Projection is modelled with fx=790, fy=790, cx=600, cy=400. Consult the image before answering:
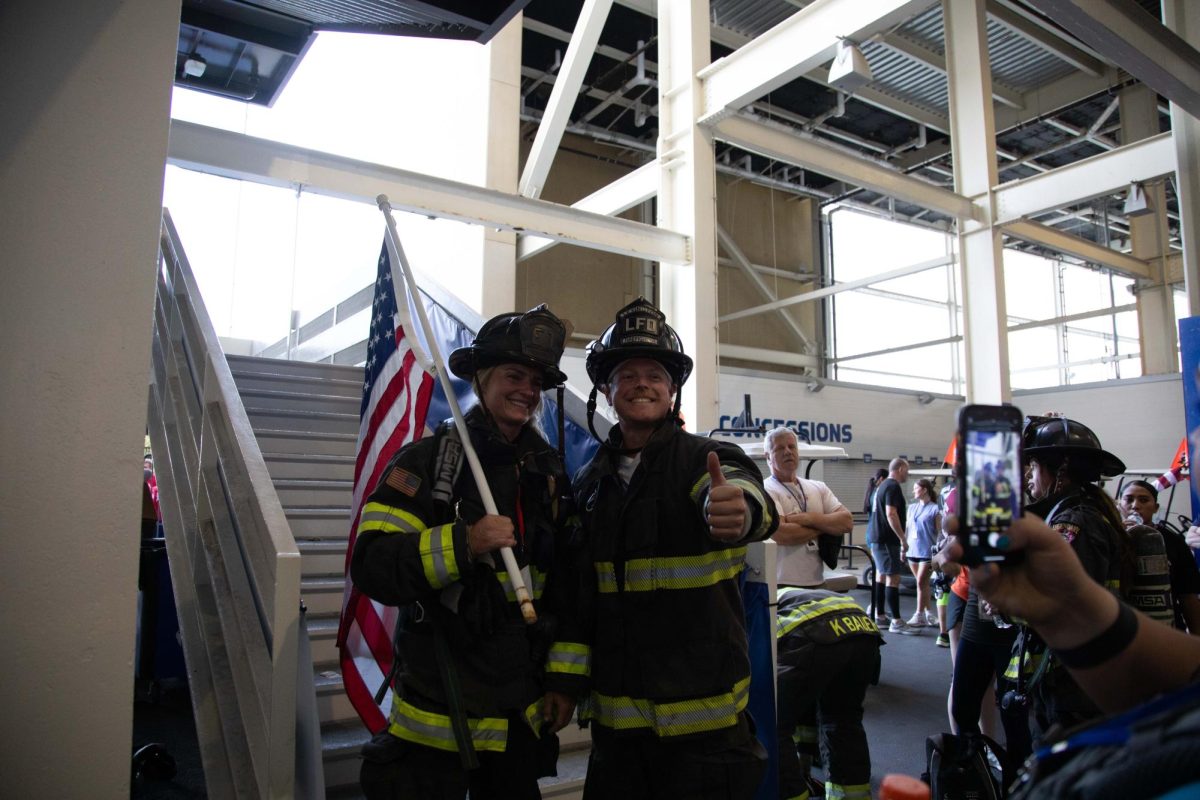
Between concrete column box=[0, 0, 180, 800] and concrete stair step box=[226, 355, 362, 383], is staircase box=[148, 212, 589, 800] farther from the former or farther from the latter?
concrete stair step box=[226, 355, 362, 383]

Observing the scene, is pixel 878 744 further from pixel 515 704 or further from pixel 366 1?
pixel 366 1

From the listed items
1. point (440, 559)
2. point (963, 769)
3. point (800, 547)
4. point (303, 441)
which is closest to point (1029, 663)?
point (963, 769)

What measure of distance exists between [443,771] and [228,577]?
1304 mm

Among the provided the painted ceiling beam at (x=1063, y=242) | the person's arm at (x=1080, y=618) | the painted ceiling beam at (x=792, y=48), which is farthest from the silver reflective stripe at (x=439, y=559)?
the painted ceiling beam at (x=1063, y=242)

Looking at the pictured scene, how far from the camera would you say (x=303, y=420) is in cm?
550

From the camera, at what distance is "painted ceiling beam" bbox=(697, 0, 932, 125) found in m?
6.57

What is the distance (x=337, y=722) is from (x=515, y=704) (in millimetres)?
1792

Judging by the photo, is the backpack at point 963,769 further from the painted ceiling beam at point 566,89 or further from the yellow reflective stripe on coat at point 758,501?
the painted ceiling beam at point 566,89

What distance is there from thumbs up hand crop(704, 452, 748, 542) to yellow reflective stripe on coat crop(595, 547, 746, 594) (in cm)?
18

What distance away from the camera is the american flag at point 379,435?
2.68 meters

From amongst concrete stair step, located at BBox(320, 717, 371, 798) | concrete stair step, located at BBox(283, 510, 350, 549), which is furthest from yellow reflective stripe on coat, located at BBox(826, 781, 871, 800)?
concrete stair step, located at BBox(283, 510, 350, 549)

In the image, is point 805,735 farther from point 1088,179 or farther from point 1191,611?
point 1088,179

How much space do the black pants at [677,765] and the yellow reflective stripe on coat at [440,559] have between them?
24.8 inches

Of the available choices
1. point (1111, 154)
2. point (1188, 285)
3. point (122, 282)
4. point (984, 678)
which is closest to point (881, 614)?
point (1188, 285)
